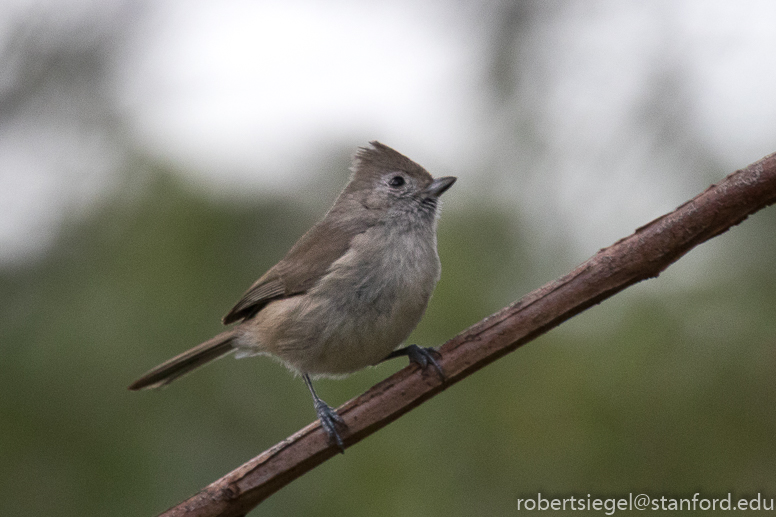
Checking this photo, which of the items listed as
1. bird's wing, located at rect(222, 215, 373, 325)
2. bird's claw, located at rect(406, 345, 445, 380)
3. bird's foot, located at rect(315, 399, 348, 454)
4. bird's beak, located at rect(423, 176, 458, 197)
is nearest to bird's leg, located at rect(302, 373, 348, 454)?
bird's foot, located at rect(315, 399, 348, 454)

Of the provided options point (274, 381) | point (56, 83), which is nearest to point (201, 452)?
point (274, 381)

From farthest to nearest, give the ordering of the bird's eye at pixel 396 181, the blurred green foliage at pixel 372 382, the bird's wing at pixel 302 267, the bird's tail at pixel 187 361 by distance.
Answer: the bird's eye at pixel 396 181, the bird's wing at pixel 302 267, the bird's tail at pixel 187 361, the blurred green foliage at pixel 372 382

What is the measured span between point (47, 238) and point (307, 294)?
1356 mm

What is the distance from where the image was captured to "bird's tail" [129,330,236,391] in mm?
3424

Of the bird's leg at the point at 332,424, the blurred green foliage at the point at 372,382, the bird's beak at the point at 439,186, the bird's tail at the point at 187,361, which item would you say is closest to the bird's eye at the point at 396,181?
the bird's beak at the point at 439,186

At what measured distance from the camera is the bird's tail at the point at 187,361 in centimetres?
342

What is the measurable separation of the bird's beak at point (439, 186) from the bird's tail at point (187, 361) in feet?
4.14

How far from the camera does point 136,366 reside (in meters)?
3.49

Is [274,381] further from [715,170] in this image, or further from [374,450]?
[715,170]

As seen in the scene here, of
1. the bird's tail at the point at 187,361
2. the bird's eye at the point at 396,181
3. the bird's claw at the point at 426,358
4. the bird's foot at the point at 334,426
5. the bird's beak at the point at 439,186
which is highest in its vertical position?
the bird's eye at the point at 396,181

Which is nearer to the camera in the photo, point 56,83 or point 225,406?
point 225,406

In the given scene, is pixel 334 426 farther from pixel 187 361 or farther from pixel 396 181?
pixel 396 181

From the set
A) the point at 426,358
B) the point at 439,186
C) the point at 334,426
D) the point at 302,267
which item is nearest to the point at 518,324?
the point at 426,358

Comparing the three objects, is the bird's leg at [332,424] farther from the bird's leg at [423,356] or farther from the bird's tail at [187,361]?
the bird's tail at [187,361]
